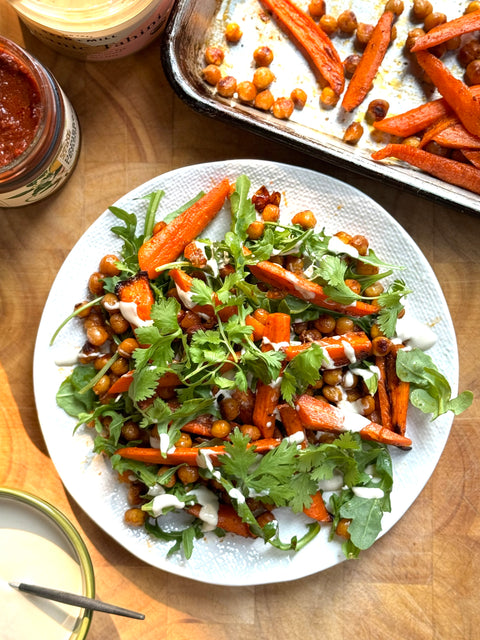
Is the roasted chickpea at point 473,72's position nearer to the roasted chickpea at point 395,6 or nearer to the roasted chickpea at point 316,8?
the roasted chickpea at point 395,6

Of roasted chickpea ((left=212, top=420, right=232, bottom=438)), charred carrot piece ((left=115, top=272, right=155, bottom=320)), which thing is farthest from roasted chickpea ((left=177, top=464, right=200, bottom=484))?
charred carrot piece ((left=115, top=272, right=155, bottom=320))

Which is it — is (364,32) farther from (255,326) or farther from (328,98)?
(255,326)

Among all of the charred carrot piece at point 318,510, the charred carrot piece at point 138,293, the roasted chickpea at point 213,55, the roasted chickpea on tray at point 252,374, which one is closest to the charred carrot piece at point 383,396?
the roasted chickpea on tray at point 252,374

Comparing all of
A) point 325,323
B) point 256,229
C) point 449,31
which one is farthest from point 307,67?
point 325,323

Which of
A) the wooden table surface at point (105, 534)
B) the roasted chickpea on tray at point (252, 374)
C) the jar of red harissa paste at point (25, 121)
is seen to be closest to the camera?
the jar of red harissa paste at point (25, 121)

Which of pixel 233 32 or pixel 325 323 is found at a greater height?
pixel 233 32

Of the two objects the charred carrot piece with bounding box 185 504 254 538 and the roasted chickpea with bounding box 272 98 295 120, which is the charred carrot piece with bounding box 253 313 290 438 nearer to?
the charred carrot piece with bounding box 185 504 254 538

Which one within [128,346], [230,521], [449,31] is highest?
[449,31]
